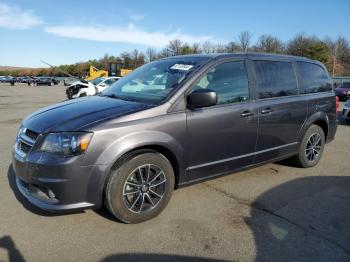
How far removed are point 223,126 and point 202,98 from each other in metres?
0.59

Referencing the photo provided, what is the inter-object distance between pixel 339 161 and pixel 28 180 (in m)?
5.36

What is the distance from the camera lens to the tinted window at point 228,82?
4148 mm

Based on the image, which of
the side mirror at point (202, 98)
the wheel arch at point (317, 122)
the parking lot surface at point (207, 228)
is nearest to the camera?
the parking lot surface at point (207, 228)

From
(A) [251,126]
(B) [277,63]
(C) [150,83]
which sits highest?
(B) [277,63]

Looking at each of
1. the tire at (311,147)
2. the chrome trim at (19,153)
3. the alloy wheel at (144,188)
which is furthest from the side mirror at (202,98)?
the tire at (311,147)

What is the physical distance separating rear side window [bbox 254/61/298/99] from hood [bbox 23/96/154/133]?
70.5 inches

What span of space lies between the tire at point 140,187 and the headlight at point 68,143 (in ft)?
1.38

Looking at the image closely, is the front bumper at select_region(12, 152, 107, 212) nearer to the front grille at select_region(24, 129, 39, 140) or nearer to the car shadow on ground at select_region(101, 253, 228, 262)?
the front grille at select_region(24, 129, 39, 140)

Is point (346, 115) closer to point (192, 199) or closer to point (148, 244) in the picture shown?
point (192, 199)

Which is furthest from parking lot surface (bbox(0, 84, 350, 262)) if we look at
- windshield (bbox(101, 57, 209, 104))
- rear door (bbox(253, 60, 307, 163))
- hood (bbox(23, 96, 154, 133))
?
windshield (bbox(101, 57, 209, 104))

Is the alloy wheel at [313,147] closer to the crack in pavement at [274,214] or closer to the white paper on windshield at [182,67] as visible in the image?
the crack in pavement at [274,214]

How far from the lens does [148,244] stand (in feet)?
10.6

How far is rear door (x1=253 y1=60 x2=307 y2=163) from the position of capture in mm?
4672

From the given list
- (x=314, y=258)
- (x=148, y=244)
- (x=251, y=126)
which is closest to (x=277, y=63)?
(x=251, y=126)
